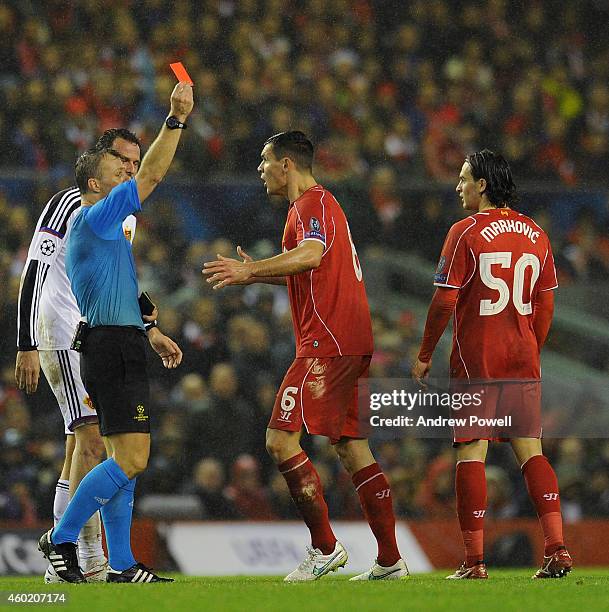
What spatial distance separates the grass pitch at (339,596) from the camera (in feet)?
15.6

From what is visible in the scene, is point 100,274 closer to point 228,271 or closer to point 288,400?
point 228,271

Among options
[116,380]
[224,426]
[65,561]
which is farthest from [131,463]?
[224,426]

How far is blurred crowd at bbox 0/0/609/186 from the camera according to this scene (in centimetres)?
1255

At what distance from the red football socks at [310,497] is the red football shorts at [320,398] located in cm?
19

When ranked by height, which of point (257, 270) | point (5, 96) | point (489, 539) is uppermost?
point (5, 96)

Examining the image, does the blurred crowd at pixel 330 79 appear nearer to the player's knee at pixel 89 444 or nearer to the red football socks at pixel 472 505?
the player's knee at pixel 89 444

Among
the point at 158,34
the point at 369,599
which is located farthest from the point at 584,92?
the point at 369,599

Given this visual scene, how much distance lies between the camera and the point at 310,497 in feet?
21.0

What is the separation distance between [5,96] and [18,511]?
14.6 ft

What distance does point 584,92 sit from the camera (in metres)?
15.0

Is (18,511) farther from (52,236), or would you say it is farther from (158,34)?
(158,34)

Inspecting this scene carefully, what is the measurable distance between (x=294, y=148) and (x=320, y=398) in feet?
4.38

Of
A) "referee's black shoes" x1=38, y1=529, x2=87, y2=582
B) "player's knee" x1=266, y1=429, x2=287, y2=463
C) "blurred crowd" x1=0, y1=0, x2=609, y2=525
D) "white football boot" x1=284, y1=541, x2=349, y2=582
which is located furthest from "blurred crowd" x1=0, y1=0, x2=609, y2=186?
"referee's black shoes" x1=38, y1=529, x2=87, y2=582

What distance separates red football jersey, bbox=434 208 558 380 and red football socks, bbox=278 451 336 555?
35.2 inches
